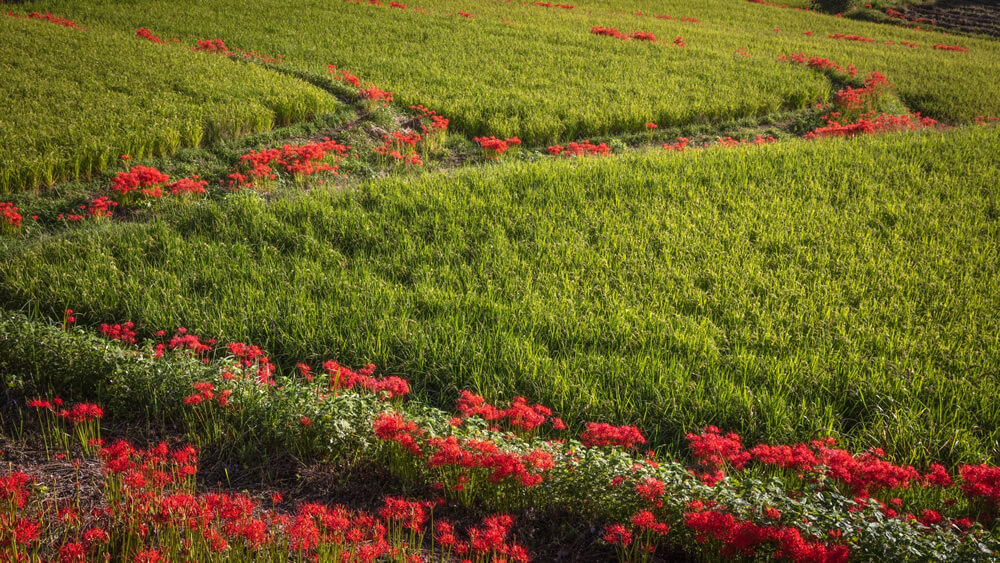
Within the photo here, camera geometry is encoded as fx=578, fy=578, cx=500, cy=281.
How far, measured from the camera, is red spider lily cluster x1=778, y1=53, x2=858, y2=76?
15.1 meters

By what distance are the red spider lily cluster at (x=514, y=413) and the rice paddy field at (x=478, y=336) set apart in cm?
4

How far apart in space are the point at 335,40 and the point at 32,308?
41.6 ft

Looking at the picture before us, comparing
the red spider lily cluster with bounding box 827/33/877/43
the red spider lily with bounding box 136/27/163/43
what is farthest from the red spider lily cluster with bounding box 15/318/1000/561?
the red spider lily cluster with bounding box 827/33/877/43

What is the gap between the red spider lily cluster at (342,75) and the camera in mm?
11738

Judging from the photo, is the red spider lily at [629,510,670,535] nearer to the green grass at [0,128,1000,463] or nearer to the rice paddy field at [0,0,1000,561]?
the rice paddy field at [0,0,1000,561]

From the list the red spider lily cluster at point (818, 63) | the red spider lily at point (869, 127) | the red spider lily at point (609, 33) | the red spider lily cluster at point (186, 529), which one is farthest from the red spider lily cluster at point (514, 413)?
the red spider lily at point (609, 33)

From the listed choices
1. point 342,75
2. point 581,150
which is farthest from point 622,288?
point 342,75

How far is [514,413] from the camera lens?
11.8 feet

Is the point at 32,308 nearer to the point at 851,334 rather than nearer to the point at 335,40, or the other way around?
the point at 851,334

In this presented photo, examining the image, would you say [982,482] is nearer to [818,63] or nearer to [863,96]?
[863,96]

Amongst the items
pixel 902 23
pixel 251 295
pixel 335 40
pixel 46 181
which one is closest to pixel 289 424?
pixel 251 295

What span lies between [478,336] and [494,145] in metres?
5.35

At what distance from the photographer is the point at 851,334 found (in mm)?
4449

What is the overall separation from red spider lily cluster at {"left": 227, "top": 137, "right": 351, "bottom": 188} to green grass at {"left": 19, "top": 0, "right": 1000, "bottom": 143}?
331 centimetres
